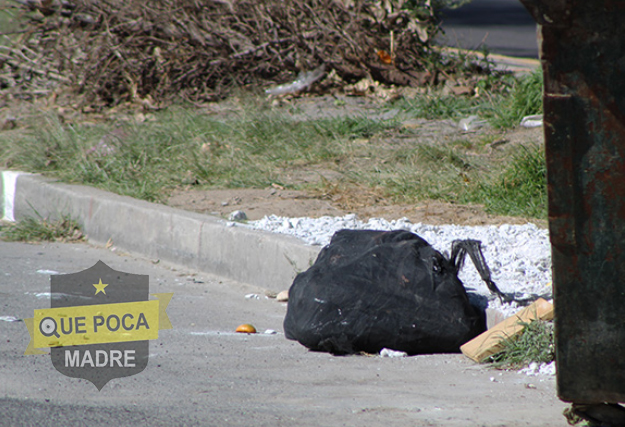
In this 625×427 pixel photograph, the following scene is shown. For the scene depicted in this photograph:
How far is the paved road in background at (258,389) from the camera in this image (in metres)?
2.53

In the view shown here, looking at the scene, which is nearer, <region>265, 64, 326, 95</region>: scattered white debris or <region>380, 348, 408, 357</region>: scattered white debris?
<region>380, 348, 408, 357</region>: scattered white debris

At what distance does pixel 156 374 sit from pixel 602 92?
72.9 inches

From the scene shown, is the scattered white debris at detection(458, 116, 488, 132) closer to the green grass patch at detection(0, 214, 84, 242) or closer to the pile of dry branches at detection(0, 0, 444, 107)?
the pile of dry branches at detection(0, 0, 444, 107)

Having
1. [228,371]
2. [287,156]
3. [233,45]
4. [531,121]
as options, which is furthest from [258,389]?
[233,45]

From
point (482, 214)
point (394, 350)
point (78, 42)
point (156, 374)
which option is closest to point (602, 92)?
point (394, 350)

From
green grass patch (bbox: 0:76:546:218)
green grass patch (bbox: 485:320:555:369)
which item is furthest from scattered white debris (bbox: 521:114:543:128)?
green grass patch (bbox: 485:320:555:369)

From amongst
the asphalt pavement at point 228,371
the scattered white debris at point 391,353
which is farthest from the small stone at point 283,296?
the scattered white debris at point 391,353

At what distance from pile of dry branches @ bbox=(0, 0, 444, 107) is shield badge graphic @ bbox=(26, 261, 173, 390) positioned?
4013mm

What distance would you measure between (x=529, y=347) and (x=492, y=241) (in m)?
1.28

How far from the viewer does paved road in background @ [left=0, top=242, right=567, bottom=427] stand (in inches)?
99.7

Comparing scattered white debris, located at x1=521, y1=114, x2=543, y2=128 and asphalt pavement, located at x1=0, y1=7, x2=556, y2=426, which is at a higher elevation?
scattered white debris, located at x1=521, y1=114, x2=543, y2=128

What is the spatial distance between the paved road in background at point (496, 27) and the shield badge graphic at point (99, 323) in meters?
10.2

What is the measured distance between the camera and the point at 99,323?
376cm

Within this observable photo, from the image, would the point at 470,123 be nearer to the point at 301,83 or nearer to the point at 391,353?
the point at 301,83
